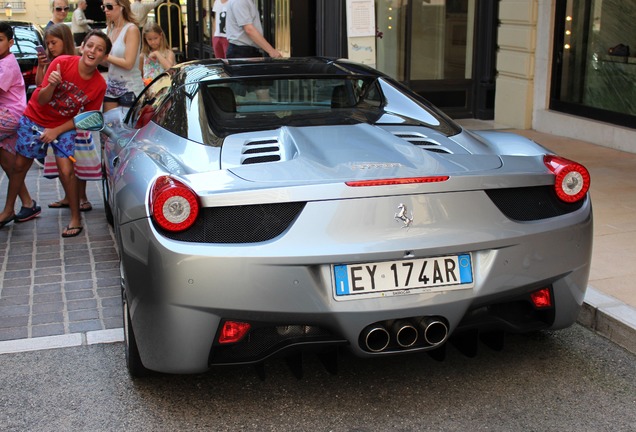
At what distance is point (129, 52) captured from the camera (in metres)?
7.75

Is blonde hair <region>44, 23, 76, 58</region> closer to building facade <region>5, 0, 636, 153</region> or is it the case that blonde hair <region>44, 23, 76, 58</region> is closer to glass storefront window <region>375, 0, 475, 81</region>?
building facade <region>5, 0, 636, 153</region>

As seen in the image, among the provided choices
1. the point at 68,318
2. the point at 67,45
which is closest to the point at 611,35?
the point at 67,45

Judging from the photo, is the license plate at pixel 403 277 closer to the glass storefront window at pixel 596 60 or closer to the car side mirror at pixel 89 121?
the car side mirror at pixel 89 121

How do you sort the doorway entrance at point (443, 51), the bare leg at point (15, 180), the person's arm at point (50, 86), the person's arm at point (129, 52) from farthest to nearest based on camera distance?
the doorway entrance at point (443, 51) < the person's arm at point (129, 52) < the bare leg at point (15, 180) < the person's arm at point (50, 86)

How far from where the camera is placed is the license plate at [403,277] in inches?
127

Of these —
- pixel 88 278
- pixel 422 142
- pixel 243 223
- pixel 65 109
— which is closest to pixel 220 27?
pixel 65 109

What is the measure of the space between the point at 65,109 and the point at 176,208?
148 inches

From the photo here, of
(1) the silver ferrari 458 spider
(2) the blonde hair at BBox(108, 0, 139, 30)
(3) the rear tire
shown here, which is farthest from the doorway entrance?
(3) the rear tire

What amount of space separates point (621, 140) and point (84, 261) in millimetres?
6096

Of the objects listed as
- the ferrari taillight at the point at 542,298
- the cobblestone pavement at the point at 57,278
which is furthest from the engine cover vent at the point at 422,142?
the cobblestone pavement at the point at 57,278

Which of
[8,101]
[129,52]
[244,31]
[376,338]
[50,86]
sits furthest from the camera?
[244,31]

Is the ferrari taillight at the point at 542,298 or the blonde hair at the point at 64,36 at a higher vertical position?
the blonde hair at the point at 64,36

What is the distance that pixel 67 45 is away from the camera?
23.4ft

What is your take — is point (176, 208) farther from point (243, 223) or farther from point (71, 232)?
point (71, 232)
